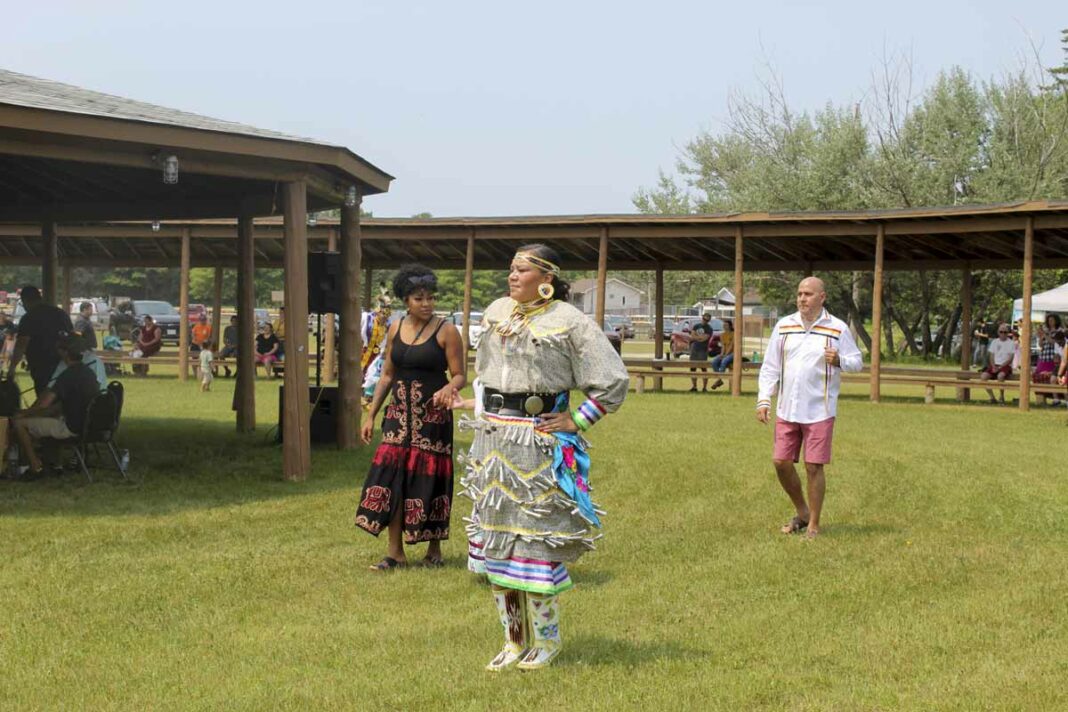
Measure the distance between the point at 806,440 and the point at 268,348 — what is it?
1941 cm

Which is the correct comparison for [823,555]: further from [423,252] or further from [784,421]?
[423,252]

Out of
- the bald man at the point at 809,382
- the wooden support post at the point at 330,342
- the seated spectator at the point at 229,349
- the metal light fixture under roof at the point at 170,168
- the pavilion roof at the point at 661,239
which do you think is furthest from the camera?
the seated spectator at the point at 229,349

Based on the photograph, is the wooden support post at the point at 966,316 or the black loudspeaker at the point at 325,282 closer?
the black loudspeaker at the point at 325,282

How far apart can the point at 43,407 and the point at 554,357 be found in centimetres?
726

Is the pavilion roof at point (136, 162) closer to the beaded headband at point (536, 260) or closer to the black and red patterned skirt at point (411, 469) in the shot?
the black and red patterned skirt at point (411, 469)

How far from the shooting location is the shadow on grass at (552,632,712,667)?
5.57 metres

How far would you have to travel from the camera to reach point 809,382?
888 cm

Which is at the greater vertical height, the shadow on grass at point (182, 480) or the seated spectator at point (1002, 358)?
the seated spectator at point (1002, 358)

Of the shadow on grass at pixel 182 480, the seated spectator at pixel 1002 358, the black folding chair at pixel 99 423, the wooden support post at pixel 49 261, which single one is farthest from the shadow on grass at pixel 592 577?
the seated spectator at pixel 1002 358

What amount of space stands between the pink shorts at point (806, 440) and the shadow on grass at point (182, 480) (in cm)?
383

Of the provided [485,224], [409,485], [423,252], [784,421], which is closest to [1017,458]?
[784,421]

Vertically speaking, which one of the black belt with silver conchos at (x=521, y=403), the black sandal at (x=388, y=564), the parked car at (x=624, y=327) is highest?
the black belt with silver conchos at (x=521, y=403)

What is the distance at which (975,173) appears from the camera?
134 ft

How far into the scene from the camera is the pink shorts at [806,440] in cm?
886
